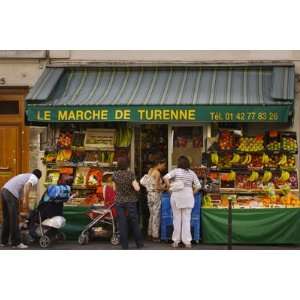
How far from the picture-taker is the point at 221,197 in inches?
510

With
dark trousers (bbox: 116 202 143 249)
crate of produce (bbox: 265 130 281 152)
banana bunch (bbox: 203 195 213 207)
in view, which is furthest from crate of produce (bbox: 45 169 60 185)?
crate of produce (bbox: 265 130 281 152)

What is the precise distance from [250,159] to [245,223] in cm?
156

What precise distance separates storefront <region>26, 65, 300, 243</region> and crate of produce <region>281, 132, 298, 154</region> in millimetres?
23

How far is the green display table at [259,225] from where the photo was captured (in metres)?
12.0

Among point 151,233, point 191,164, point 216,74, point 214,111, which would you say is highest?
point 216,74

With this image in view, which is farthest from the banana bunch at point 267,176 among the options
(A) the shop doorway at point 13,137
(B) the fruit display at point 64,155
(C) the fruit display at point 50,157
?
(A) the shop doorway at point 13,137

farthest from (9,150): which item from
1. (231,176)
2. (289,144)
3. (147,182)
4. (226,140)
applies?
(289,144)

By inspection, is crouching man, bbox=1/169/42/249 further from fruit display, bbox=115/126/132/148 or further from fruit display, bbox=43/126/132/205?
fruit display, bbox=115/126/132/148

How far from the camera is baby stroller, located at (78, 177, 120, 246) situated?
40.2ft

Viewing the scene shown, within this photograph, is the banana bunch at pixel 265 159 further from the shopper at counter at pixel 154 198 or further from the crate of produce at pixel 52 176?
the crate of produce at pixel 52 176

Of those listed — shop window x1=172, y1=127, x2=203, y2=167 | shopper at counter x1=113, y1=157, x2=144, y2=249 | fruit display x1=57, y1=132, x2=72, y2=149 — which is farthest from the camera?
fruit display x1=57, y1=132, x2=72, y2=149

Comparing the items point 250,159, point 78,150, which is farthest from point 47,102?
point 250,159

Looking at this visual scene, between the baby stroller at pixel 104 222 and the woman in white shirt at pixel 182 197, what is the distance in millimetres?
1116

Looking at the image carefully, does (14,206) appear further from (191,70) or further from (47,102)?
(191,70)
